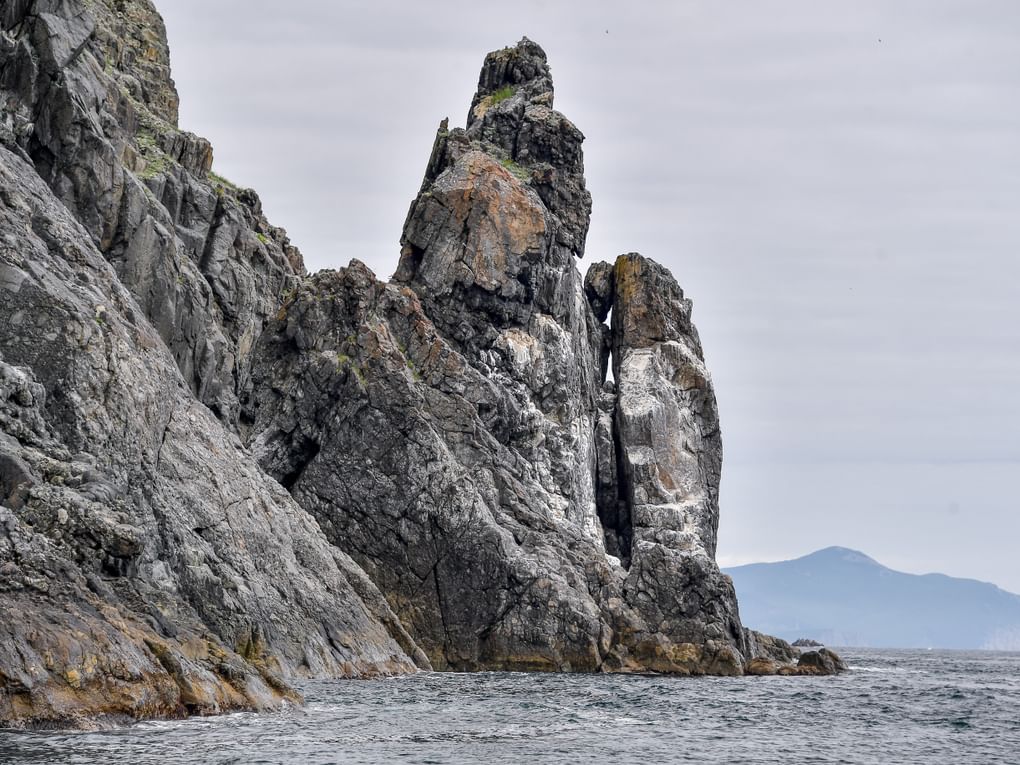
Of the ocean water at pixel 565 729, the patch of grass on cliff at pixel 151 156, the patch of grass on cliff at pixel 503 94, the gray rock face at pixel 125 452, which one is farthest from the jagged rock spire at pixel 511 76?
the ocean water at pixel 565 729

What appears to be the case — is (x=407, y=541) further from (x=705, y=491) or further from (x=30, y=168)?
(x=705, y=491)

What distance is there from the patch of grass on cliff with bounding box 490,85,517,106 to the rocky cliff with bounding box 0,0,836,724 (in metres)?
0.49

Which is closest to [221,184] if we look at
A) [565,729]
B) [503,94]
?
[503,94]

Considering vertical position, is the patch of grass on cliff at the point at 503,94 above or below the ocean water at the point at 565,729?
above

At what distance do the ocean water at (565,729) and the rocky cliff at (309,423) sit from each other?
10.0ft

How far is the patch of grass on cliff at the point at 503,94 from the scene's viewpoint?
15300 cm

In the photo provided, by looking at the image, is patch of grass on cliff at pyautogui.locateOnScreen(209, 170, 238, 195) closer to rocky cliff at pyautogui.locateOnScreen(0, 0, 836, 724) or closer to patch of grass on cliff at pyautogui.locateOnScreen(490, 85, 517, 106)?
rocky cliff at pyautogui.locateOnScreen(0, 0, 836, 724)

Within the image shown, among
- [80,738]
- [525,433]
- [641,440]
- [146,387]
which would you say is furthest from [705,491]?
[80,738]

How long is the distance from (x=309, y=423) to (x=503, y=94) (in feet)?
216

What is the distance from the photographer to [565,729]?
5141 centimetres

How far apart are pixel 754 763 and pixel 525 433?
261ft

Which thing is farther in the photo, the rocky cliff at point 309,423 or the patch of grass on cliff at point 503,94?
the patch of grass on cliff at point 503,94

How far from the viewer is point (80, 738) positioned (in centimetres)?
3706

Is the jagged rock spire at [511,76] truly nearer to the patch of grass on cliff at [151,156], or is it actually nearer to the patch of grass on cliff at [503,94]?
the patch of grass on cliff at [503,94]
